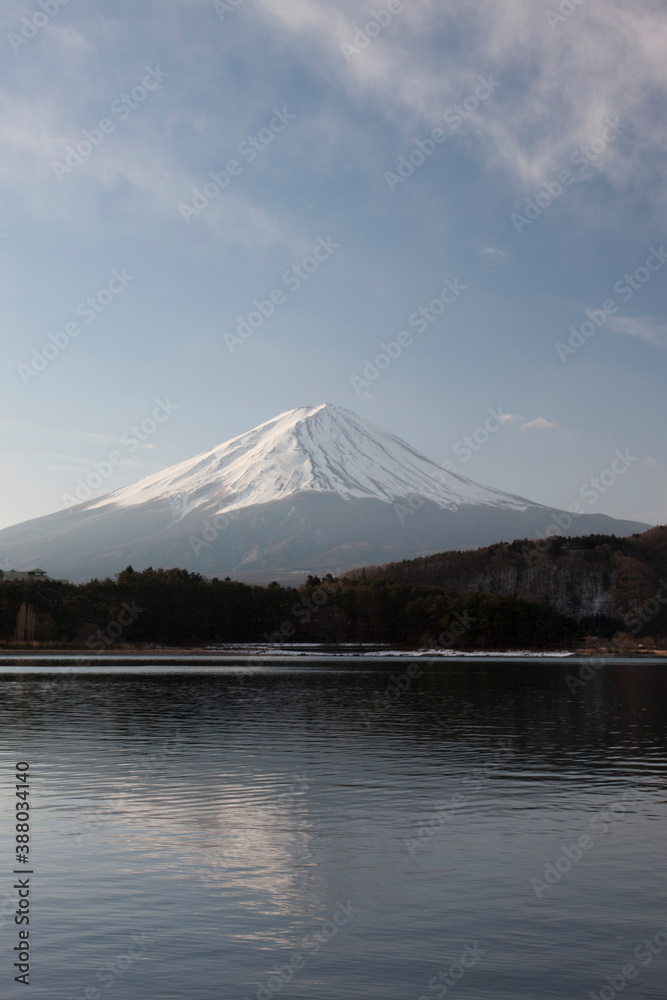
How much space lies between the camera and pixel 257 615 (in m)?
178

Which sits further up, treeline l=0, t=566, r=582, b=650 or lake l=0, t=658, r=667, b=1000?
treeline l=0, t=566, r=582, b=650

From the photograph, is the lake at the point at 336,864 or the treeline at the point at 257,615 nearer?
the lake at the point at 336,864

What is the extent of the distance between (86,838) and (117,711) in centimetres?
2848

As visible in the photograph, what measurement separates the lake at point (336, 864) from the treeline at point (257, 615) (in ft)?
384

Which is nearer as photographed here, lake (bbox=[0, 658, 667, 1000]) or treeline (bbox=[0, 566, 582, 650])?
lake (bbox=[0, 658, 667, 1000])

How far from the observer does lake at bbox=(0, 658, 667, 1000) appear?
36.8ft

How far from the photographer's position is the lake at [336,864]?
11.2 metres

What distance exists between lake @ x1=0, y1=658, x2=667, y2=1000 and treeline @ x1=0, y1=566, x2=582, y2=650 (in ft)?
384

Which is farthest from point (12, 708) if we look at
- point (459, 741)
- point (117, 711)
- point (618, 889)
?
point (618, 889)

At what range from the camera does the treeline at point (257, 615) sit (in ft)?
487

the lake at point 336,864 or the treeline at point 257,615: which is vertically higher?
the treeline at point 257,615

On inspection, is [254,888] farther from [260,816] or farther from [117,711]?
[117,711]

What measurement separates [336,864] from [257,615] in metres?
163

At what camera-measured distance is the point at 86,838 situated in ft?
58.0
